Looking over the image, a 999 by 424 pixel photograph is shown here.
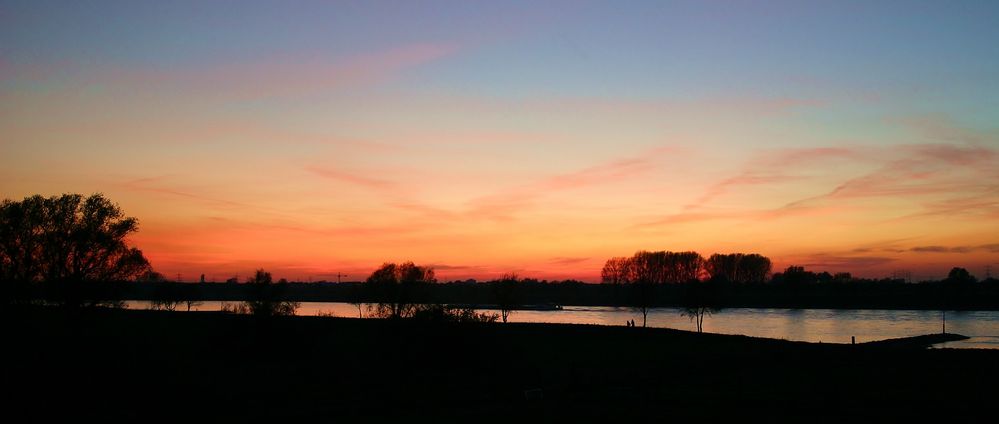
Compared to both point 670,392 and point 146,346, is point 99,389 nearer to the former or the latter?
point 146,346

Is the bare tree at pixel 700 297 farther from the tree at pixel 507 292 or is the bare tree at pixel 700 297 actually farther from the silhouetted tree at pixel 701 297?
the tree at pixel 507 292

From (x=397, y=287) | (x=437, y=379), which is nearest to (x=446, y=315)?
(x=437, y=379)

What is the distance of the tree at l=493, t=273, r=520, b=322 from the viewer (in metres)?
99.2

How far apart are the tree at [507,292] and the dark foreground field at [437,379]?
46.7 meters

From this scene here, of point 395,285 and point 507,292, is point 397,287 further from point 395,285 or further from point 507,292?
point 507,292

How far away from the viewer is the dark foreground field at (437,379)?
26.1 m

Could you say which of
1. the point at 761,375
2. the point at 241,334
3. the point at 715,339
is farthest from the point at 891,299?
the point at 241,334

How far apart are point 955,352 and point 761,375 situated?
74.7 feet

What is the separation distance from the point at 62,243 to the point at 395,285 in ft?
144

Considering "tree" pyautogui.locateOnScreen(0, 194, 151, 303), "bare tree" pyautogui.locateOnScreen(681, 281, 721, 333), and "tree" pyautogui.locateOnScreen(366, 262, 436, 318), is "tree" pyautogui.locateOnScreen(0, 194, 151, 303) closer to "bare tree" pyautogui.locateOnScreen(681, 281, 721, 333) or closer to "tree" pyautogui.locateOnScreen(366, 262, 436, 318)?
"tree" pyautogui.locateOnScreen(366, 262, 436, 318)

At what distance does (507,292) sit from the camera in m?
99.9

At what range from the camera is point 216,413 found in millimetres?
26531

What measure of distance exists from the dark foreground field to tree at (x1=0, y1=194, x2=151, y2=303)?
2498 cm

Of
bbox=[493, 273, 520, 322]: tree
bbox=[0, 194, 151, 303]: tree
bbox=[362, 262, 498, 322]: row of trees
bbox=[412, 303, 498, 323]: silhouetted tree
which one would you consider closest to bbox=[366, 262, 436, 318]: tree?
bbox=[362, 262, 498, 322]: row of trees
